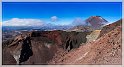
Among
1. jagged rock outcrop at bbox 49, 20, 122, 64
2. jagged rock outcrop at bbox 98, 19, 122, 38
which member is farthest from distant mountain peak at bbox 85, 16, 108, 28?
jagged rock outcrop at bbox 49, 20, 122, 64

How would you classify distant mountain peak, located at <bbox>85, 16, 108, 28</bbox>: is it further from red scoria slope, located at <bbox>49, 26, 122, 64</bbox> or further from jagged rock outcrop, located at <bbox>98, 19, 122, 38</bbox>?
red scoria slope, located at <bbox>49, 26, 122, 64</bbox>

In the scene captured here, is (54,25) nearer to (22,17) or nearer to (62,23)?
(62,23)

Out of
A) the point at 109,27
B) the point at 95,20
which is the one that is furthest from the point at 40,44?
the point at 109,27

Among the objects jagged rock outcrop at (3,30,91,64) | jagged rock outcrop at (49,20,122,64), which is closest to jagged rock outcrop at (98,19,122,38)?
jagged rock outcrop at (49,20,122,64)

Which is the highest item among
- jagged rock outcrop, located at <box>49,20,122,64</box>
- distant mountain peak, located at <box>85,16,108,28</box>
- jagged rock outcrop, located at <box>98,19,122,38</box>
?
distant mountain peak, located at <box>85,16,108,28</box>

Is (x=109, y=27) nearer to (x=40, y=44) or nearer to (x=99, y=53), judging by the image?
(x=99, y=53)

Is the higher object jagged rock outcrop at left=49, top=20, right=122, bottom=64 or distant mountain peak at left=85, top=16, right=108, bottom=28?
distant mountain peak at left=85, top=16, right=108, bottom=28

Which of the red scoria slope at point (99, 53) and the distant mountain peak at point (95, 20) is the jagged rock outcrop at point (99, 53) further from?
the distant mountain peak at point (95, 20)

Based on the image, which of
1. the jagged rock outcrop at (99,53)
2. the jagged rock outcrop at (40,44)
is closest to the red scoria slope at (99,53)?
the jagged rock outcrop at (99,53)
